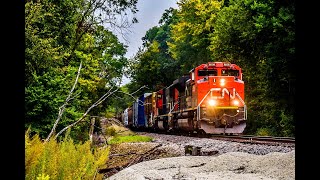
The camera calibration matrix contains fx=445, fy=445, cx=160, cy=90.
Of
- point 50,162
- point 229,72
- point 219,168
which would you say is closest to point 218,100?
point 229,72

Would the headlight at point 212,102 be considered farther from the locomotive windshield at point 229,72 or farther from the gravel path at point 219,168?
the gravel path at point 219,168

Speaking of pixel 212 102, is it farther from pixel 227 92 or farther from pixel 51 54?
pixel 51 54

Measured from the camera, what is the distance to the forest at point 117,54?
10617 millimetres

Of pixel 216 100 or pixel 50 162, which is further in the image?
pixel 216 100

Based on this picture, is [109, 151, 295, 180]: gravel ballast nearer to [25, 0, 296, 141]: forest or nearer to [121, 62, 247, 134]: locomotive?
[25, 0, 296, 141]: forest

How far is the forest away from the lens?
10.6m

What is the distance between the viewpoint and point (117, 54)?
113 feet

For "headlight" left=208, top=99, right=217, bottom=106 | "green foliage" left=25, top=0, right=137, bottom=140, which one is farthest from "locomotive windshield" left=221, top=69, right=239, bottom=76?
"green foliage" left=25, top=0, right=137, bottom=140

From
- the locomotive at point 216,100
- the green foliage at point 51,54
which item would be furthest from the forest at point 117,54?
the locomotive at point 216,100
